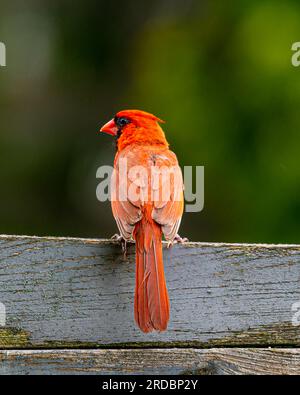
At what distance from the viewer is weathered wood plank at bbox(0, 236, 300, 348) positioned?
287 centimetres

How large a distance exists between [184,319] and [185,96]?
3.52m

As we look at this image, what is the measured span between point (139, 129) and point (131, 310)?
149 centimetres

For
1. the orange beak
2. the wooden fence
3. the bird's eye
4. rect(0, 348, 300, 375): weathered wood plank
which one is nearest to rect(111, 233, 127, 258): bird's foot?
the wooden fence

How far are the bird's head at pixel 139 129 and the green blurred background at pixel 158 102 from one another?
1785 millimetres

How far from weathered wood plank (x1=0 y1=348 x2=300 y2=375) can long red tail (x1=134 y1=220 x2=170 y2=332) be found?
14 centimetres

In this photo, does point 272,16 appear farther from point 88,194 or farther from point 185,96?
point 88,194

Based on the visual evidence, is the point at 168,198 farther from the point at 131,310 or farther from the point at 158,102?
the point at 158,102

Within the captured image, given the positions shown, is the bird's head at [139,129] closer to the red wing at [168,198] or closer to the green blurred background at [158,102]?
the red wing at [168,198]

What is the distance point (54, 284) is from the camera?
2.90 m

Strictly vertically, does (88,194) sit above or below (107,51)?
below

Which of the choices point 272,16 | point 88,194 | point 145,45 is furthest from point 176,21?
point 88,194

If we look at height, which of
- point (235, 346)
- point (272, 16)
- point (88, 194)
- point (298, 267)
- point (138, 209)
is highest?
point (272, 16)

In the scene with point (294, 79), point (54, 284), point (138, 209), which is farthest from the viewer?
point (294, 79)

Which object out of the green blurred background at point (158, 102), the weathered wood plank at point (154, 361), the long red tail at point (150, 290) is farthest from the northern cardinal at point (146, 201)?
the green blurred background at point (158, 102)
